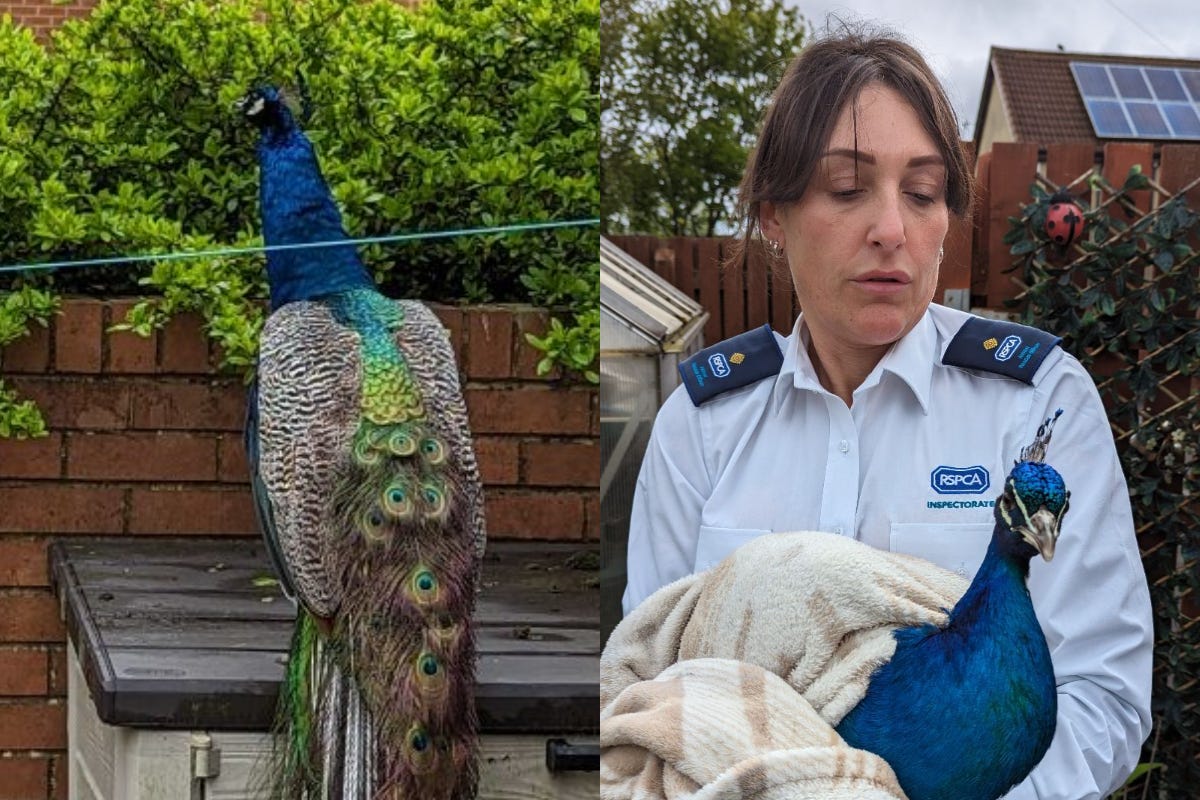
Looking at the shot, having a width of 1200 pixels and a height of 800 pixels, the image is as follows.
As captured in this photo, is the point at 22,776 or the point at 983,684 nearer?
the point at 983,684

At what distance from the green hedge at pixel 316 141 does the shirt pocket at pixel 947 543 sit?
6.14 ft

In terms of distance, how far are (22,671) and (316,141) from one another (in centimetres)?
126

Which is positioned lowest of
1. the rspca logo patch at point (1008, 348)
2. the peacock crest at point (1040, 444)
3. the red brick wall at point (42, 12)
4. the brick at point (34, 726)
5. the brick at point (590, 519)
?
the brick at point (34, 726)

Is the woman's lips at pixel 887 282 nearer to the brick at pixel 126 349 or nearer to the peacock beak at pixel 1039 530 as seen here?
the peacock beak at pixel 1039 530

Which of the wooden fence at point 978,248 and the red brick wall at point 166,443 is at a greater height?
the wooden fence at point 978,248

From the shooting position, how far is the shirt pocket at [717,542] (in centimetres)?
117

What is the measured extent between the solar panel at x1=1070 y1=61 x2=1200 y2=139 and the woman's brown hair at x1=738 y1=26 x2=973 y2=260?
13 cm

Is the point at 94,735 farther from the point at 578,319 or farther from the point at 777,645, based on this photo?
the point at 777,645

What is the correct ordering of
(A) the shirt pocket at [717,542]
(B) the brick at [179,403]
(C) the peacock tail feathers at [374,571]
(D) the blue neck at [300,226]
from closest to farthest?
(A) the shirt pocket at [717,542], (C) the peacock tail feathers at [374,571], (D) the blue neck at [300,226], (B) the brick at [179,403]

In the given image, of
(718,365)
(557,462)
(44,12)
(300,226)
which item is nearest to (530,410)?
(557,462)

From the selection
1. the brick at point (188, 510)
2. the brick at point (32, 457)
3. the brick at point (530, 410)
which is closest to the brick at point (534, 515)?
the brick at point (530, 410)

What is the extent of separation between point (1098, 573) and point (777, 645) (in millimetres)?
240

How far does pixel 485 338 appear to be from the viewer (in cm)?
299

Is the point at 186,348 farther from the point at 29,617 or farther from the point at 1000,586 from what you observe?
the point at 1000,586
